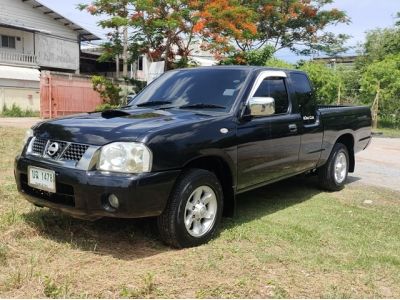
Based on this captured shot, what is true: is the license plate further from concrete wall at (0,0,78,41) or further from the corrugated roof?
concrete wall at (0,0,78,41)

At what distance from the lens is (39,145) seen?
4.46 meters

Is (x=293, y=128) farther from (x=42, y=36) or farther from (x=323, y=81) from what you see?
(x=42, y=36)

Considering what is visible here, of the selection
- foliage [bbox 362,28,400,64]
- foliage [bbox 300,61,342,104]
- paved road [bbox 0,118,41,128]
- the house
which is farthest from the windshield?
foliage [bbox 362,28,400,64]

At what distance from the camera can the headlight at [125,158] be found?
3938 mm

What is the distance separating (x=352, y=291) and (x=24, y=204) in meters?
3.78

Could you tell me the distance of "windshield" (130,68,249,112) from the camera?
516 cm

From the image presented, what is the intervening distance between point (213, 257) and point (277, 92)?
246cm

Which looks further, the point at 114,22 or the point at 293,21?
the point at 293,21

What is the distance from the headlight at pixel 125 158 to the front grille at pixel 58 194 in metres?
0.37

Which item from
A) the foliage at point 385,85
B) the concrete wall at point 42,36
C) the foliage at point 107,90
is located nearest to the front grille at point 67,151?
the foliage at point 107,90

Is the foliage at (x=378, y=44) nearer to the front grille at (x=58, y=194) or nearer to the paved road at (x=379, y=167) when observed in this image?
the paved road at (x=379, y=167)

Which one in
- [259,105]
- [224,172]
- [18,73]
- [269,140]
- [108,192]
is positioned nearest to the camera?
[108,192]

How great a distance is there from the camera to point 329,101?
2078cm

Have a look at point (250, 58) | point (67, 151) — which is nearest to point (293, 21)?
point (250, 58)
